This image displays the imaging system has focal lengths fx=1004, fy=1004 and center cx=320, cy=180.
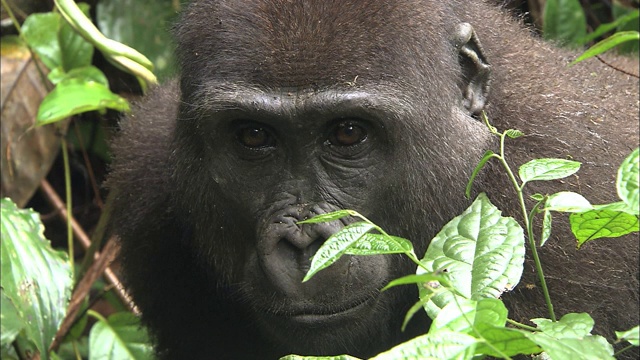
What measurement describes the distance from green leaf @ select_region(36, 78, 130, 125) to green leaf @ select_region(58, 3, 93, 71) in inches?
17.3

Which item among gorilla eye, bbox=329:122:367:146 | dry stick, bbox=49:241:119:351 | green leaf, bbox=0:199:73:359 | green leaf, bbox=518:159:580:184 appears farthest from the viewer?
dry stick, bbox=49:241:119:351

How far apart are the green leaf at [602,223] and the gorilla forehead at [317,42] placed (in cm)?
106

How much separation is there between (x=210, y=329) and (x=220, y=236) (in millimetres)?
821

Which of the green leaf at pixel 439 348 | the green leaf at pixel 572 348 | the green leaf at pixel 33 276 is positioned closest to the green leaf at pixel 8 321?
the green leaf at pixel 33 276

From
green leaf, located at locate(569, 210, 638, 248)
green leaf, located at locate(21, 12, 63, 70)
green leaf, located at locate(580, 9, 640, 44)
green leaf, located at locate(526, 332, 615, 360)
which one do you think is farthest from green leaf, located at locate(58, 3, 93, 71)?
green leaf, located at locate(526, 332, 615, 360)

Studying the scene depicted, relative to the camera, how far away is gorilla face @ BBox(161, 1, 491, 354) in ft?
12.2

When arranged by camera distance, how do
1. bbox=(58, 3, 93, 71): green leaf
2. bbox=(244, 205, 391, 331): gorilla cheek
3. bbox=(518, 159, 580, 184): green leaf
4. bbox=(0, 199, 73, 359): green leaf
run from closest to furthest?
bbox=(518, 159, 580, 184): green leaf
bbox=(244, 205, 391, 331): gorilla cheek
bbox=(0, 199, 73, 359): green leaf
bbox=(58, 3, 93, 71): green leaf

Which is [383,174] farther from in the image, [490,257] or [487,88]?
[490,257]

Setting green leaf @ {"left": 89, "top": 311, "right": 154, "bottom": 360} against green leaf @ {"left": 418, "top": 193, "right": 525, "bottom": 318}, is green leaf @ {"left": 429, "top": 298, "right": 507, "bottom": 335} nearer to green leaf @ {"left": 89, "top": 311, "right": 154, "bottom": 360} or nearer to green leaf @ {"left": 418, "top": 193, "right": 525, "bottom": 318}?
green leaf @ {"left": 418, "top": 193, "right": 525, "bottom": 318}

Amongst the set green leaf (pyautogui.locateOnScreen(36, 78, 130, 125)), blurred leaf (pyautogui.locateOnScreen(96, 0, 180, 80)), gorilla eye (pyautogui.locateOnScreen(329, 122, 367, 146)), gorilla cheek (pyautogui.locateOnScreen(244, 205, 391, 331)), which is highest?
blurred leaf (pyautogui.locateOnScreen(96, 0, 180, 80))

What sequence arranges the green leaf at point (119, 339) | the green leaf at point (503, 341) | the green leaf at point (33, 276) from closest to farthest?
the green leaf at point (503, 341), the green leaf at point (33, 276), the green leaf at point (119, 339)

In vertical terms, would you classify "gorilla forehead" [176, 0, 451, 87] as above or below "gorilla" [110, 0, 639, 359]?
above

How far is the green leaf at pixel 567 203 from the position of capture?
9.24 feet

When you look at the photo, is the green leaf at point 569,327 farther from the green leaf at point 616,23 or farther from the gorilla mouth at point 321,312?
the green leaf at point 616,23
